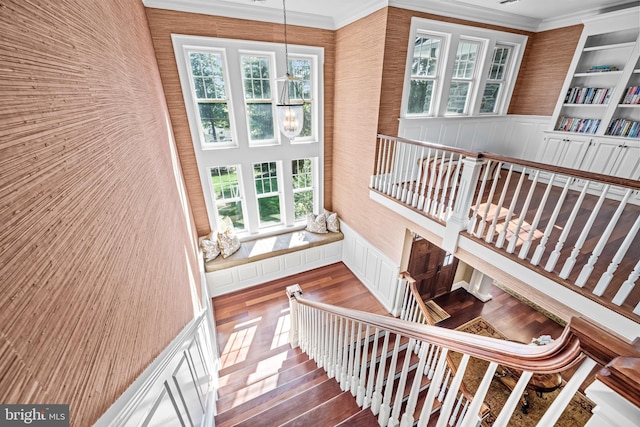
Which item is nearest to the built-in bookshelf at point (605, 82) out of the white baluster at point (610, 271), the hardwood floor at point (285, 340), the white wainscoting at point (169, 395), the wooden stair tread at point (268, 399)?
the white baluster at point (610, 271)

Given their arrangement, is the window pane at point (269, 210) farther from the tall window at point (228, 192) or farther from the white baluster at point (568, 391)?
the white baluster at point (568, 391)

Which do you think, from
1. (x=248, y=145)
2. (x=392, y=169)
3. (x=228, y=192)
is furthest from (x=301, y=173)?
(x=392, y=169)

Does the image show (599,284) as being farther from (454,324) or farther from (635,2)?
(635,2)

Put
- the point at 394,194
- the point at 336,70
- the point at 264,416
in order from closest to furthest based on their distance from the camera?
the point at 264,416 → the point at 394,194 → the point at 336,70

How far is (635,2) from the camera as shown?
3283 millimetres

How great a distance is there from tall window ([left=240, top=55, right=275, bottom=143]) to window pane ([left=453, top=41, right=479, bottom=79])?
3093 mm

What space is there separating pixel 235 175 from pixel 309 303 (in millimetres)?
3171

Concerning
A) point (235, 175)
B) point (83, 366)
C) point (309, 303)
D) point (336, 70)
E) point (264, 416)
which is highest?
point (336, 70)

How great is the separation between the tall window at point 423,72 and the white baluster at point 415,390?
12.3 ft

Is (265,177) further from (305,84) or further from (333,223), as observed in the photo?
(305,84)

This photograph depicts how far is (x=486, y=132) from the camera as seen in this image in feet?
15.1

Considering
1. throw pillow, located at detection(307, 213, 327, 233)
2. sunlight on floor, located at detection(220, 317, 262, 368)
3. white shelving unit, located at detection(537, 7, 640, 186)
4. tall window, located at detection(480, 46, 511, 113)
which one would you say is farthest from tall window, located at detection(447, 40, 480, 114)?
sunlight on floor, located at detection(220, 317, 262, 368)

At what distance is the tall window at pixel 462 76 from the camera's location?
3995mm

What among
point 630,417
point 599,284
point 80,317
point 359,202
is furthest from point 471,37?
point 80,317
